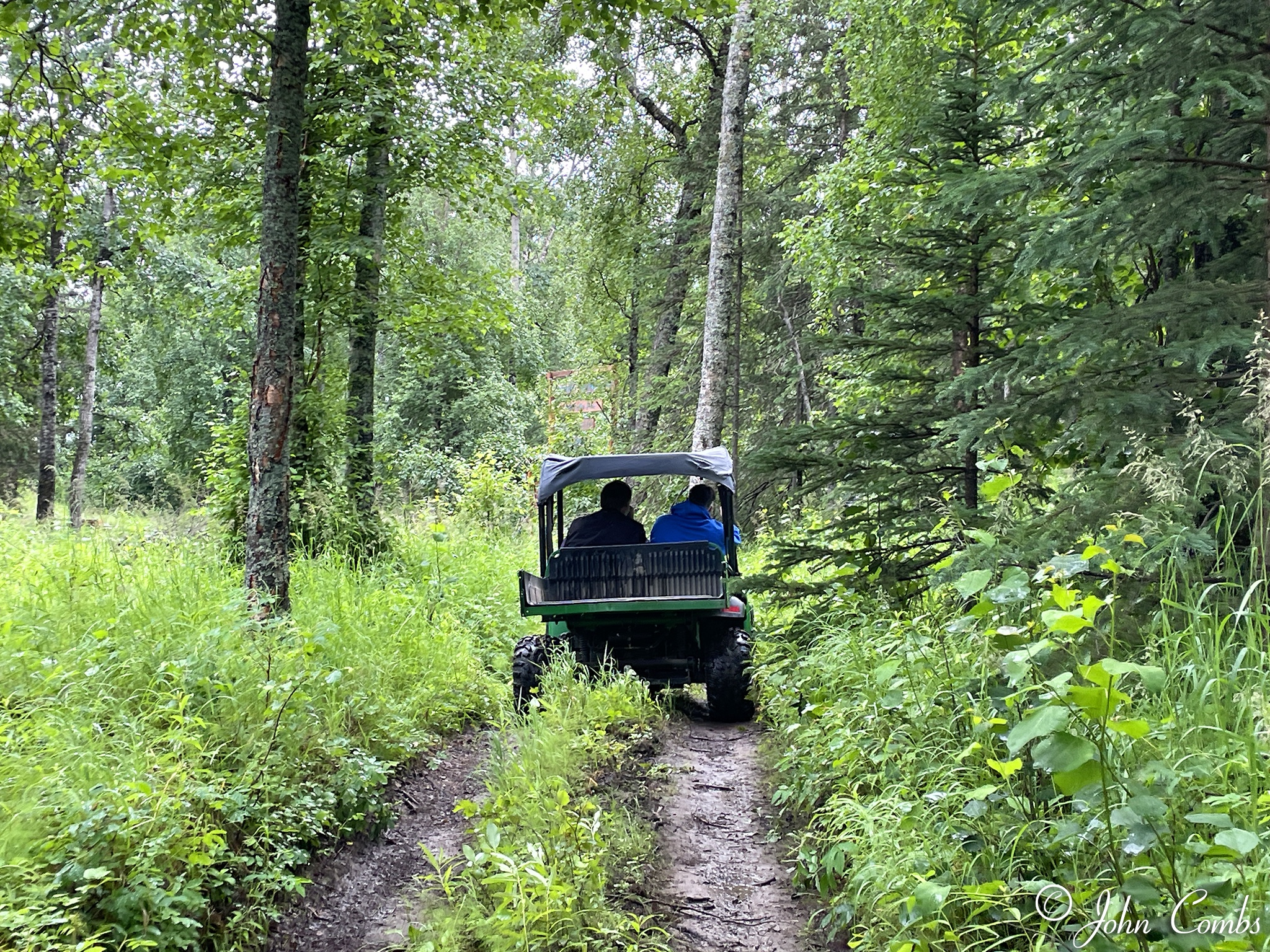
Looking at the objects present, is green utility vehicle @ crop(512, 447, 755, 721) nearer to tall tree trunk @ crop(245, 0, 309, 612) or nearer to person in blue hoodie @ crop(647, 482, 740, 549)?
person in blue hoodie @ crop(647, 482, 740, 549)

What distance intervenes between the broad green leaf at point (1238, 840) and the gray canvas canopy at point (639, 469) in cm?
548

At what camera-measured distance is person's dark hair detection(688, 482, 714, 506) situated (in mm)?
7988

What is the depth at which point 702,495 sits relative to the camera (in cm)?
801

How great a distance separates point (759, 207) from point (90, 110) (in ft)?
38.4

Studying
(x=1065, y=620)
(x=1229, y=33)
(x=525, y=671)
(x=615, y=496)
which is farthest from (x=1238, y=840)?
(x=615, y=496)

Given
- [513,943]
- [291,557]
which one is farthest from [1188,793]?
[291,557]

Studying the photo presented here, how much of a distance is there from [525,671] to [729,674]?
1.65m

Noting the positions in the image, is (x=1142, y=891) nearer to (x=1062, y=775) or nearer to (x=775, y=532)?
(x=1062, y=775)

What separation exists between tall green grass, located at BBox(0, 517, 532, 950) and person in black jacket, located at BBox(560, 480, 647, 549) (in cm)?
148

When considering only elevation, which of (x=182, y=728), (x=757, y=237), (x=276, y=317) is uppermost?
(x=757, y=237)

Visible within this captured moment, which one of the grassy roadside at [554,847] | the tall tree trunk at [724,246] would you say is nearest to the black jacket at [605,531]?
the grassy roadside at [554,847]

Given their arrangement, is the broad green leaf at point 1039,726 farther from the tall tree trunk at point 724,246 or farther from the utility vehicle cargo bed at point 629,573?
the tall tree trunk at point 724,246

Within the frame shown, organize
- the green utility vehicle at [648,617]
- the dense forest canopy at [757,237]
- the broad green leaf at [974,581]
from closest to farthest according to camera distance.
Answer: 1. the broad green leaf at [974,581]
2. the dense forest canopy at [757,237]
3. the green utility vehicle at [648,617]

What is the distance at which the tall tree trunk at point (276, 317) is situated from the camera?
5.40m
